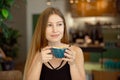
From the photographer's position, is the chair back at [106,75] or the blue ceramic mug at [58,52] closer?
the blue ceramic mug at [58,52]

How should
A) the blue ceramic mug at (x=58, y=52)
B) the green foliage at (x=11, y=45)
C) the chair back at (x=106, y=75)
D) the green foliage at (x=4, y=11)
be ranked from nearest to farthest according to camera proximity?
the blue ceramic mug at (x=58, y=52) < the green foliage at (x=4, y=11) < the chair back at (x=106, y=75) < the green foliage at (x=11, y=45)

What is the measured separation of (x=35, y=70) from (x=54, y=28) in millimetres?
231

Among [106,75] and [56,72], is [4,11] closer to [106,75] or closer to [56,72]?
[56,72]

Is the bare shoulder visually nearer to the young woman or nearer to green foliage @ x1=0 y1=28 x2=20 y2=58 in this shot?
the young woman

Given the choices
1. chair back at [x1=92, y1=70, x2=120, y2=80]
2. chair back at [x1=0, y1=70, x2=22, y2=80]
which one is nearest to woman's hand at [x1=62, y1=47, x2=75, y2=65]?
chair back at [x1=0, y1=70, x2=22, y2=80]

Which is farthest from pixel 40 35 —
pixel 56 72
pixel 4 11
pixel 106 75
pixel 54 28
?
pixel 106 75

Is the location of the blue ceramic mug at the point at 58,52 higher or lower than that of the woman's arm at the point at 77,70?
higher

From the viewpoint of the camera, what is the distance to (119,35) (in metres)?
6.06

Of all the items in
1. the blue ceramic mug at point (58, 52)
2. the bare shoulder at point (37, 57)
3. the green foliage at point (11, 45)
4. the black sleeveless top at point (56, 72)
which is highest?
the blue ceramic mug at point (58, 52)

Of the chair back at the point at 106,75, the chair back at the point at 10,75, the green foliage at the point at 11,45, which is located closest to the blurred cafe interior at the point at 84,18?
the green foliage at the point at 11,45

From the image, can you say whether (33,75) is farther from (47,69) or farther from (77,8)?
(77,8)

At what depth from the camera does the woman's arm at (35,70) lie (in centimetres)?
132

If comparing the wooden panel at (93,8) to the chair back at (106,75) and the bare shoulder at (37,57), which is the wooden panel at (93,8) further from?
the bare shoulder at (37,57)

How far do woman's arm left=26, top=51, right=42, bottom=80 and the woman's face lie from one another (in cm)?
12
